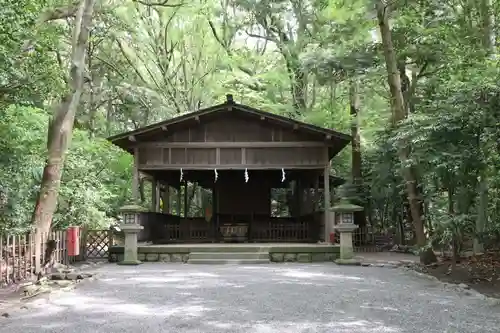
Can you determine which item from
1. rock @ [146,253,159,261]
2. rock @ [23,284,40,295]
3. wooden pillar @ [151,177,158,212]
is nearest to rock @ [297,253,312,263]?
rock @ [146,253,159,261]

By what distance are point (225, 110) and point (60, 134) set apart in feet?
18.7

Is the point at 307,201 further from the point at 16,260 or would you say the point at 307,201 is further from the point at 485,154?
the point at 16,260

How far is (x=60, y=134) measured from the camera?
11719 millimetres

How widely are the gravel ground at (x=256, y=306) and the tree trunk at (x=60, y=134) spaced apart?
2054mm

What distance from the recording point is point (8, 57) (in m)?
7.62

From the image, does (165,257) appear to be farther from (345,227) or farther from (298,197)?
(298,197)

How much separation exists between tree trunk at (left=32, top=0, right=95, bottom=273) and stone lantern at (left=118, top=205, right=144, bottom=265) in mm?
2638

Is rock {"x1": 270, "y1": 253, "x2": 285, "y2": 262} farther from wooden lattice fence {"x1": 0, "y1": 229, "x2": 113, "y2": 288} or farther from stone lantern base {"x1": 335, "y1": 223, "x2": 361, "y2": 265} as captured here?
wooden lattice fence {"x1": 0, "y1": 229, "x2": 113, "y2": 288}

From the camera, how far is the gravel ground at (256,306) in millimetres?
5711

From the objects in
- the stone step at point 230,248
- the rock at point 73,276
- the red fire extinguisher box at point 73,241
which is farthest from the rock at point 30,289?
the stone step at point 230,248

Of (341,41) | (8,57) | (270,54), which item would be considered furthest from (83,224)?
(270,54)

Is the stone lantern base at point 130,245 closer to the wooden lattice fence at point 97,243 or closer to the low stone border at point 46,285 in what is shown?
the wooden lattice fence at point 97,243

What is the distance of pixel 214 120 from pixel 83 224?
5391 millimetres

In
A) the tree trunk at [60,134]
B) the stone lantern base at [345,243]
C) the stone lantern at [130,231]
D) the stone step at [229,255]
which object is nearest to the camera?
the tree trunk at [60,134]
